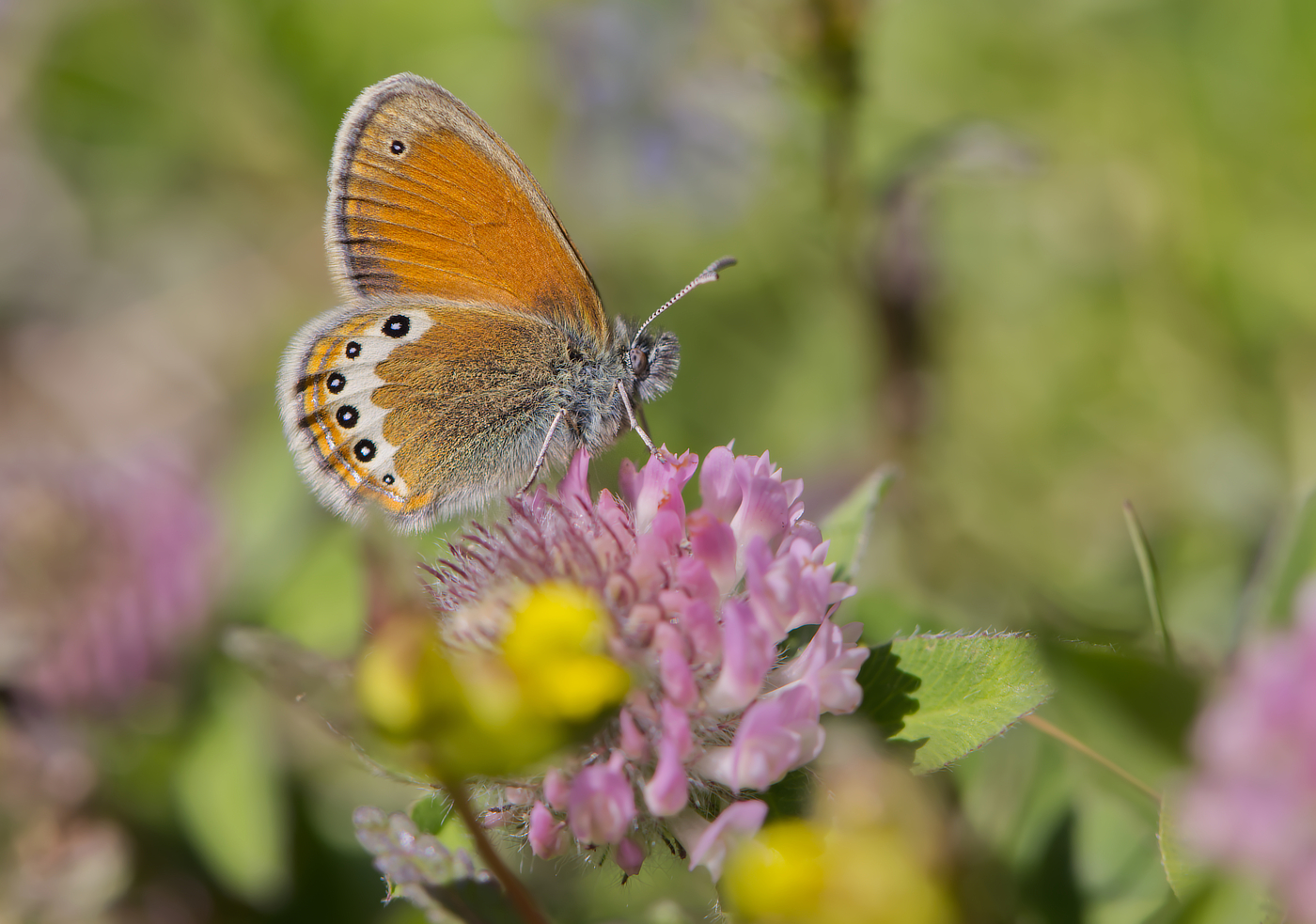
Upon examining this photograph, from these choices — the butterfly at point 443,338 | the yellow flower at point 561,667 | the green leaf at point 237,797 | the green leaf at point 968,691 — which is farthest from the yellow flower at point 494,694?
the green leaf at point 237,797

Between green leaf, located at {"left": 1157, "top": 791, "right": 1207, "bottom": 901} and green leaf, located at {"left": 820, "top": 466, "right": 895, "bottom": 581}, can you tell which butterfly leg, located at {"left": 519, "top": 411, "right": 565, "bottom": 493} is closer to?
green leaf, located at {"left": 820, "top": 466, "right": 895, "bottom": 581}

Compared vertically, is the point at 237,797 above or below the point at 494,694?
below

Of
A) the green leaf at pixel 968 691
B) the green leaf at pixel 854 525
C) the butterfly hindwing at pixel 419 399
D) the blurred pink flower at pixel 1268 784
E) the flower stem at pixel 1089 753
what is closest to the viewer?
the blurred pink flower at pixel 1268 784

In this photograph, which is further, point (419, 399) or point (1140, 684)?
point (419, 399)

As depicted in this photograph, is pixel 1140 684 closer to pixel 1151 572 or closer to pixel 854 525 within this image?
pixel 1151 572

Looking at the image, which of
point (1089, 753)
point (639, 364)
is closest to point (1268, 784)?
point (1089, 753)

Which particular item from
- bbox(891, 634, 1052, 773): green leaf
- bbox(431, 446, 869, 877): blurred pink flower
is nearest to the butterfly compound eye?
bbox(431, 446, 869, 877): blurred pink flower

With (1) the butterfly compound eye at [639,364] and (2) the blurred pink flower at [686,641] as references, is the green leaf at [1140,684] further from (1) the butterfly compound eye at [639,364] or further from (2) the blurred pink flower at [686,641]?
(1) the butterfly compound eye at [639,364]
